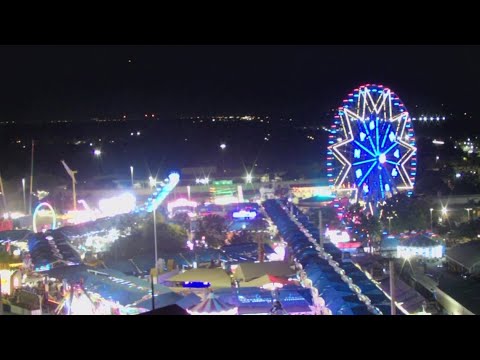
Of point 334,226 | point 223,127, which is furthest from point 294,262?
point 223,127

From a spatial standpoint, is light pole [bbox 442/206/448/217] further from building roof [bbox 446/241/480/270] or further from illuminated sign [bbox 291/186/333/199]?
illuminated sign [bbox 291/186/333/199]

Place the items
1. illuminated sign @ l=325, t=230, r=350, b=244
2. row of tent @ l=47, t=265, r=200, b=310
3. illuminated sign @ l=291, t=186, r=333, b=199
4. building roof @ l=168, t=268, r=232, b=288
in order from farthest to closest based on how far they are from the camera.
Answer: illuminated sign @ l=291, t=186, r=333, b=199, illuminated sign @ l=325, t=230, r=350, b=244, building roof @ l=168, t=268, r=232, b=288, row of tent @ l=47, t=265, r=200, b=310

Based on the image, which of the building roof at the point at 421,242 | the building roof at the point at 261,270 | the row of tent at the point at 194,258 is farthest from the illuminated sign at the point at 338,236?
the building roof at the point at 261,270

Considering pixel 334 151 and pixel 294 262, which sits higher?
pixel 334 151

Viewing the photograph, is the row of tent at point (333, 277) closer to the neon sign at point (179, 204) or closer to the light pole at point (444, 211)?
the light pole at point (444, 211)

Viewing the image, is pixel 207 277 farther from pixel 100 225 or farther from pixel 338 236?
pixel 100 225

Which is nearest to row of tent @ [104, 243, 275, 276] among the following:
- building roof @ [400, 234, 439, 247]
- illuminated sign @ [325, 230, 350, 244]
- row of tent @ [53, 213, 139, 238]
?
row of tent @ [53, 213, 139, 238]

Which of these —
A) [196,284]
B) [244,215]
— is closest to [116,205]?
[244,215]

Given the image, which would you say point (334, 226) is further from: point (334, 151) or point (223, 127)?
point (223, 127)
